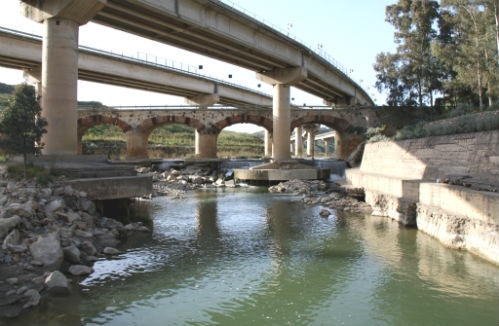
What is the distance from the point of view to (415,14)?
32375mm

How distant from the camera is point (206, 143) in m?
37.7

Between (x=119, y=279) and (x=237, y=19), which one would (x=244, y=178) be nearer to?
(x=237, y=19)

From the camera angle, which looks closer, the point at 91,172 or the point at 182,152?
the point at 91,172

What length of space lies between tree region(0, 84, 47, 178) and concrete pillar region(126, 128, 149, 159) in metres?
24.4

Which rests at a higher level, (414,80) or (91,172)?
(414,80)

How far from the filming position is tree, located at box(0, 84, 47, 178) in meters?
12.5

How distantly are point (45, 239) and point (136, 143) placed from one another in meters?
30.2

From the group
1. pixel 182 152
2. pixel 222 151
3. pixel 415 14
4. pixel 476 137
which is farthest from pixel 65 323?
pixel 222 151

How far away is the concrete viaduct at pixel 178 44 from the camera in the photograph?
51.2ft

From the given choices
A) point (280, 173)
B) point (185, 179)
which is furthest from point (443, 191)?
point (185, 179)

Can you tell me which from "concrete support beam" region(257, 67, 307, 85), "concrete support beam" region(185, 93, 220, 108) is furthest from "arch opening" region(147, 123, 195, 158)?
"concrete support beam" region(257, 67, 307, 85)

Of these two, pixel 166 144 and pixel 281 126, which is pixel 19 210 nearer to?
pixel 281 126

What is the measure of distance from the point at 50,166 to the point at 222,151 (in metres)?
51.2

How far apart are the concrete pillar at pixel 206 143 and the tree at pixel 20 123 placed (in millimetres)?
24520
